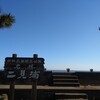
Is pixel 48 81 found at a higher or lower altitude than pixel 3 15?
lower

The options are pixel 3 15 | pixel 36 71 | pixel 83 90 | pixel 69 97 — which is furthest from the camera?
pixel 83 90

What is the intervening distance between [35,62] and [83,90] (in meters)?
4.61

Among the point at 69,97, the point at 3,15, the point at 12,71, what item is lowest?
the point at 69,97

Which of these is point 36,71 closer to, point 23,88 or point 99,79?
point 23,88

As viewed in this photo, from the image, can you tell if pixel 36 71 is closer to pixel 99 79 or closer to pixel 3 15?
pixel 3 15

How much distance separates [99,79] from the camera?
21.8 meters

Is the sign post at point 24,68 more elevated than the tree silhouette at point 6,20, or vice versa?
the tree silhouette at point 6,20

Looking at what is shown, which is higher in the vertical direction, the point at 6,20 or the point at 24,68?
the point at 6,20

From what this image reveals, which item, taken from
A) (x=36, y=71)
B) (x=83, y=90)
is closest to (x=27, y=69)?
(x=36, y=71)

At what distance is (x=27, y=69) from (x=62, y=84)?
5603 mm

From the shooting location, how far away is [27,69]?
14.4 metres

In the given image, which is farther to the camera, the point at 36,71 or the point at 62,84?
the point at 62,84

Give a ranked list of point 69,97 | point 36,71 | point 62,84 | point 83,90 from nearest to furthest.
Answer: point 36,71, point 69,97, point 83,90, point 62,84

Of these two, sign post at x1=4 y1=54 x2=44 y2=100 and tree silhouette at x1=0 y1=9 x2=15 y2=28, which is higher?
tree silhouette at x1=0 y1=9 x2=15 y2=28
